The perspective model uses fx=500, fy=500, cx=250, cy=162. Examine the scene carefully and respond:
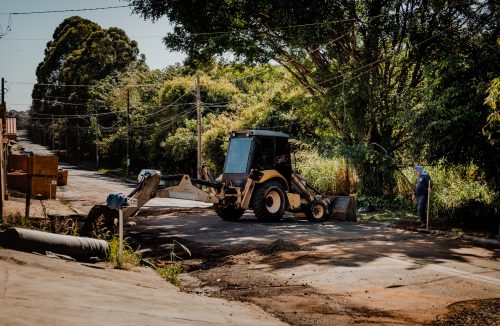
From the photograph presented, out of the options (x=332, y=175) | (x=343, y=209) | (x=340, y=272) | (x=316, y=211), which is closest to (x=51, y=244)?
(x=340, y=272)

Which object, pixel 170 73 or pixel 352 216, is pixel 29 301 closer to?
pixel 352 216

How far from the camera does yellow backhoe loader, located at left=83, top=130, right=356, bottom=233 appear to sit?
16125 millimetres

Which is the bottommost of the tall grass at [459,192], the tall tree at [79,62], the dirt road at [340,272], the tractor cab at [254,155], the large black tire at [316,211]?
the dirt road at [340,272]

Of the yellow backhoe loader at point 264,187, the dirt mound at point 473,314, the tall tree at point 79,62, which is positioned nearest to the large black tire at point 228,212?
the yellow backhoe loader at point 264,187

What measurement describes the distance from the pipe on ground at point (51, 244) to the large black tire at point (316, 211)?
9454 mm

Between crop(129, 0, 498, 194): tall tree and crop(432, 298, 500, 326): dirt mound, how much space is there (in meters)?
13.1

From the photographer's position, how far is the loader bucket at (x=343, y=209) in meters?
17.9

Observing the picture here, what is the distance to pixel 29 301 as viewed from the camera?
4.35 m

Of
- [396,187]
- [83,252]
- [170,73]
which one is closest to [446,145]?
[396,187]

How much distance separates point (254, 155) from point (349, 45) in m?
8.32

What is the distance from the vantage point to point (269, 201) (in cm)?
1686

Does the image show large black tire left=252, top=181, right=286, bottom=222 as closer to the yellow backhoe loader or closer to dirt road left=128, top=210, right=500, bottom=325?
the yellow backhoe loader

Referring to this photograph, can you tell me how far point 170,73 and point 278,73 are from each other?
3396 centimetres

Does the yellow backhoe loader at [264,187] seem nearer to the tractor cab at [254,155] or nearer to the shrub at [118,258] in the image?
the tractor cab at [254,155]
